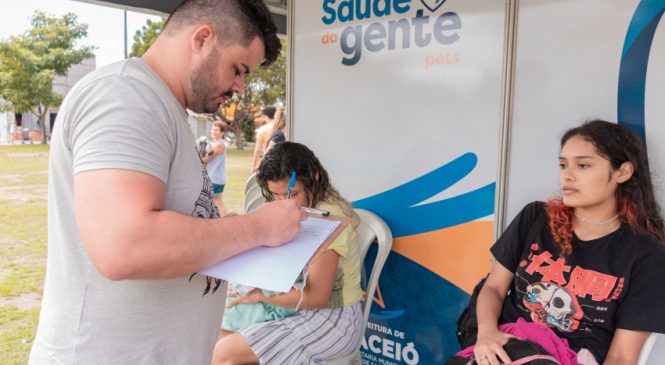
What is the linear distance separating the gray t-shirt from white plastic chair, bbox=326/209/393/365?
1.28 metres

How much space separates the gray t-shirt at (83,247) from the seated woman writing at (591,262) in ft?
3.49

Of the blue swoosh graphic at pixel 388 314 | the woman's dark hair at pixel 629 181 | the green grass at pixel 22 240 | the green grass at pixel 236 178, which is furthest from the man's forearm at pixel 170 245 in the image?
the green grass at pixel 236 178

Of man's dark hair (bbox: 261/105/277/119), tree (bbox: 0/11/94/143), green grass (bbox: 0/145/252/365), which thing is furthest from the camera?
tree (bbox: 0/11/94/143)

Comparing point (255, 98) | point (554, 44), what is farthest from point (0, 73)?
point (554, 44)

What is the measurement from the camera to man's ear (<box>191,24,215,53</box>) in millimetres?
991

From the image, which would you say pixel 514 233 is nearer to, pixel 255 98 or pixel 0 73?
pixel 0 73

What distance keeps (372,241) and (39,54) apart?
511 inches

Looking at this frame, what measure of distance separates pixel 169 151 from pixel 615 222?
150 cm

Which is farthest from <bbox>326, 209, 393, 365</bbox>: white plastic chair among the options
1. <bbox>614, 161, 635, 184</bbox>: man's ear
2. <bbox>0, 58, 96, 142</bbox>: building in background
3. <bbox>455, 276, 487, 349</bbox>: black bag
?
<bbox>0, 58, 96, 142</bbox>: building in background

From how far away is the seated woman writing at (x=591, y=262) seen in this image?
162cm

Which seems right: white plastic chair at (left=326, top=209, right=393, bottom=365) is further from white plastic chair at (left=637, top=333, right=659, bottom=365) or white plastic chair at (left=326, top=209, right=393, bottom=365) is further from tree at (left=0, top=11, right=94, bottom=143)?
tree at (left=0, top=11, right=94, bottom=143)

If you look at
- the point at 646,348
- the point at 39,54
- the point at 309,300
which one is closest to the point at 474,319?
the point at 646,348

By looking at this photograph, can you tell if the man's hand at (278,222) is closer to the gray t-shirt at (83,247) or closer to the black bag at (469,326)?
the gray t-shirt at (83,247)

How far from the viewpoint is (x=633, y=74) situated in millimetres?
1832
